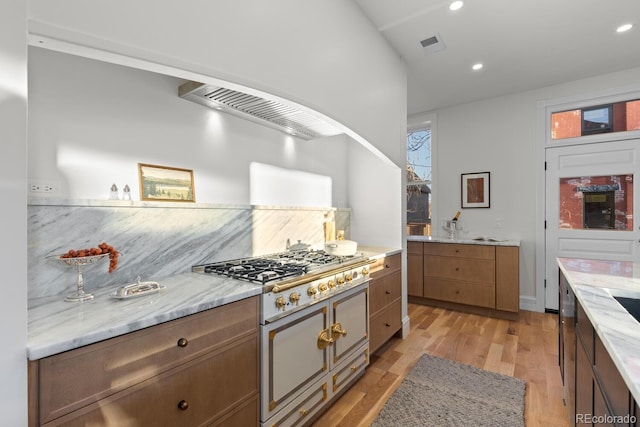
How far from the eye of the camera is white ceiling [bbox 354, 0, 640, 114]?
2383 mm

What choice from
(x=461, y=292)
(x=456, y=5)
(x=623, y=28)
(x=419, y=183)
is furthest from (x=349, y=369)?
(x=623, y=28)

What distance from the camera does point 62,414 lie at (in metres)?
0.87

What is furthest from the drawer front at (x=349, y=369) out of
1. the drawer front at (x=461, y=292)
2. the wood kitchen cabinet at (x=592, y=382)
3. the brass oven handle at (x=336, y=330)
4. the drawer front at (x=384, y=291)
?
the drawer front at (x=461, y=292)

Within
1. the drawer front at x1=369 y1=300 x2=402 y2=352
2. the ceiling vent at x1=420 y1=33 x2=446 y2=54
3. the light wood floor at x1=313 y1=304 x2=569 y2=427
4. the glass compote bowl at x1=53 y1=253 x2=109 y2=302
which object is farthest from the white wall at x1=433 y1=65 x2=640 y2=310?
the glass compote bowl at x1=53 y1=253 x2=109 y2=302

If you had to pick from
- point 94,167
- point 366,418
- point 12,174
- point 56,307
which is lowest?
point 366,418

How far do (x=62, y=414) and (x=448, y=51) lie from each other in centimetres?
370

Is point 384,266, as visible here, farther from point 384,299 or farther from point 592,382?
point 592,382

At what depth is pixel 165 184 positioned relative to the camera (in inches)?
69.7

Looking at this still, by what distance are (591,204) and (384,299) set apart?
2975mm

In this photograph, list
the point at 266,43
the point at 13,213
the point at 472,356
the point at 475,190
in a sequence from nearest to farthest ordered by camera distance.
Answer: the point at 13,213
the point at 266,43
the point at 472,356
the point at 475,190

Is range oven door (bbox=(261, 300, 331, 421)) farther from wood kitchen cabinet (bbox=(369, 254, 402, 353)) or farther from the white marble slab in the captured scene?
wood kitchen cabinet (bbox=(369, 254, 402, 353))

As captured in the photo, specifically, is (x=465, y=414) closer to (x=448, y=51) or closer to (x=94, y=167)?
(x=94, y=167)

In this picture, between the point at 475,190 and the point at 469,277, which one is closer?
the point at 469,277

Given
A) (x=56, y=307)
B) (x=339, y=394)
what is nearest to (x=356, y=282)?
(x=339, y=394)
